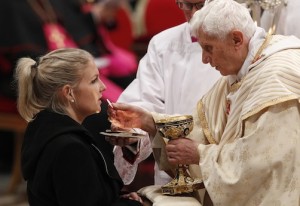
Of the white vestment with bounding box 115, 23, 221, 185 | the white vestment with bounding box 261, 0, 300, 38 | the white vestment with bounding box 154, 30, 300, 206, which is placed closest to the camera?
the white vestment with bounding box 154, 30, 300, 206

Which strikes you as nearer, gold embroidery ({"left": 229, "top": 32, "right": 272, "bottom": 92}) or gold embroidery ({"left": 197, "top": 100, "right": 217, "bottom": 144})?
gold embroidery ({"left": 229, "top": 32, "right": 272, "bottom": 92})

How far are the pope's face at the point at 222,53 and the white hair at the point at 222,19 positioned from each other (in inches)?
1.1

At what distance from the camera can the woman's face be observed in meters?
3.65

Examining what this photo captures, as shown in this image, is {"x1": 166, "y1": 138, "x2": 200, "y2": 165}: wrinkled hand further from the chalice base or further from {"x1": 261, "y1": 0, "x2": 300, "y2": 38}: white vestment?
{"x1": 261, "y1": 0, "x2": 300, "y2": 38}: white vestment

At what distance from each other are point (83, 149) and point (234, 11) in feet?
2.52

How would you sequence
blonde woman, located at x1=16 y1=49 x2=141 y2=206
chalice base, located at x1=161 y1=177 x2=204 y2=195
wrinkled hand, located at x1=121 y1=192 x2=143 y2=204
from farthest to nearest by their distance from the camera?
wrinkled hand, located at x1=121 y1=192 x2=143 y2=204 < chalice base, located at x1=161 y1=177 x2=204 y2=195 < blonde woman, located at x1=16 y1=49 x2=141 y2=206

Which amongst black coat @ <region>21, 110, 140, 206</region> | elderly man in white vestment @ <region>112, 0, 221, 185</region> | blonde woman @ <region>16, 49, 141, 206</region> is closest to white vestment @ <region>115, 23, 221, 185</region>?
elderly man in white vestment @ <region>112, 0, 221, 185</region>

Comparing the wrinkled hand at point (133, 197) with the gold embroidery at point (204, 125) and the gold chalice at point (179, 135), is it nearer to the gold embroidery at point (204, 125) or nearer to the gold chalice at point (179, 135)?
the gold chalice at point (179, 135)

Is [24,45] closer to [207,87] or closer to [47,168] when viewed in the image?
[207,87]

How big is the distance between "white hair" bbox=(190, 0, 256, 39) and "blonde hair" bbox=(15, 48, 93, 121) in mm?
531

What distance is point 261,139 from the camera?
333 cm

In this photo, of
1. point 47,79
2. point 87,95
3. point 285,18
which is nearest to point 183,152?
point 87,95

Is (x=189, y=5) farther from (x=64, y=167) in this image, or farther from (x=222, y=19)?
(x=64, y=167)

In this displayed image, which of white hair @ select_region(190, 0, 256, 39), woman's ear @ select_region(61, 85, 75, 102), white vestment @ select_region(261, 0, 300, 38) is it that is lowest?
white vestment @ select_region(261, 0, 300, 38)
